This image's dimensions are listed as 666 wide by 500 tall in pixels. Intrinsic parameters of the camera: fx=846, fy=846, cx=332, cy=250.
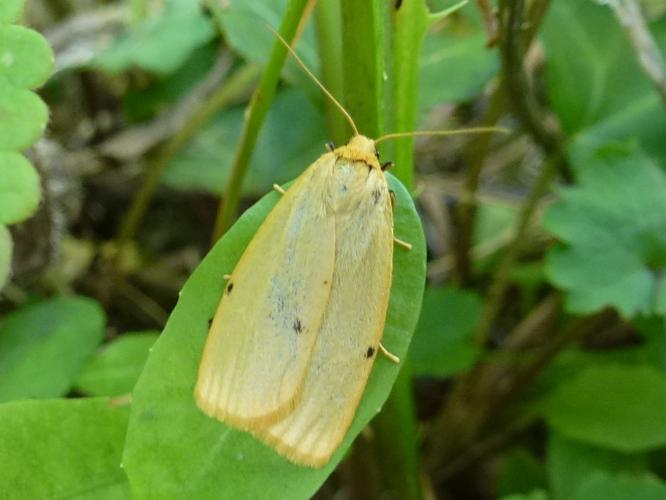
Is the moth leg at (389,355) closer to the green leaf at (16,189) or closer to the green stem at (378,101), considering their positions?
the green stem at (378,101)

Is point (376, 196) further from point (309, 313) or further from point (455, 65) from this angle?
point (455, 65)

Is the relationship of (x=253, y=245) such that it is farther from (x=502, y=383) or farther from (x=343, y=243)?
(x=502, y=383)

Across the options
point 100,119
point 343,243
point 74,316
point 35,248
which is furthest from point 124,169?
point 343,243

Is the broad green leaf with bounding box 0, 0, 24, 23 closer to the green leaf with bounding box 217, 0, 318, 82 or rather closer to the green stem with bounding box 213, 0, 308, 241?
the green stem with bounding box 213, 0, 308, 241

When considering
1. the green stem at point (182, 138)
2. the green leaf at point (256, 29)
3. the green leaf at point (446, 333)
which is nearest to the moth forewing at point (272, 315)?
the green leaf at point (256, 29)

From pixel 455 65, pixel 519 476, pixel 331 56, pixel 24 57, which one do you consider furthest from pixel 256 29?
pixel 519 476

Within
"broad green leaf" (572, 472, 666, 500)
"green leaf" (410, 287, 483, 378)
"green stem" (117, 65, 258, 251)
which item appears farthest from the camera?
"green stem" (117, 65, 258, 251)

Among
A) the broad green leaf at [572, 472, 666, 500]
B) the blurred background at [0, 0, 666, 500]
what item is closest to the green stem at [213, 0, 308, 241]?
the blurred background at [0, 0, 666, 500]
